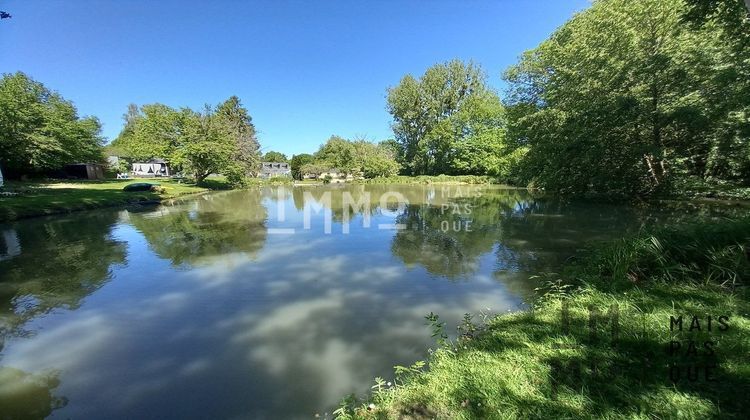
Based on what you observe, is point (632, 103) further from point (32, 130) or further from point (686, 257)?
point (32, 130)

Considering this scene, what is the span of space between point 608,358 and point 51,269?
1112 cm

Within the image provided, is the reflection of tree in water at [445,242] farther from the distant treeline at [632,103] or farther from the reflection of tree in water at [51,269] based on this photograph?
the reflection of tree in water at [51,269]

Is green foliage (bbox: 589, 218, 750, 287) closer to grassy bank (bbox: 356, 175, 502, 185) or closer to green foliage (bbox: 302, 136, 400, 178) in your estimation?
grassy bank (bbox: 356, 175, 502, 185)

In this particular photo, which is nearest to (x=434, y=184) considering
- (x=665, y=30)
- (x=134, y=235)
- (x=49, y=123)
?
(x=665, y=30)

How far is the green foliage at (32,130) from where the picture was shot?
27891mm

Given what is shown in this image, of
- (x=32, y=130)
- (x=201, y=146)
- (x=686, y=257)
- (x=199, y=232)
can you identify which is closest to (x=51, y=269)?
(x=199, y=232)

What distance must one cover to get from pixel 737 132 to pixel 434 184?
33444mm

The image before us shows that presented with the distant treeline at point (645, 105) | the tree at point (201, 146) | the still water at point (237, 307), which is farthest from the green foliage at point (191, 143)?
the distant treeline at point (645, 105)

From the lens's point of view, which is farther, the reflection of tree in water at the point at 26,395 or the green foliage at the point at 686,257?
the green foliage at the point at 686,257

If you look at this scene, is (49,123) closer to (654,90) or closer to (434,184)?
(434,184)

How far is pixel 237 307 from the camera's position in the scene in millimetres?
5691

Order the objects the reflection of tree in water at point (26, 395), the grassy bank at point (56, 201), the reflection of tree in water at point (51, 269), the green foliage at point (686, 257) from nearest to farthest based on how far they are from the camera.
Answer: the reflection of tree in water at point (26, 395)
the green foliage at point (686, 257)
the reflection of tree in water at point (51, 269)
the grassy bank at point (56, 201)

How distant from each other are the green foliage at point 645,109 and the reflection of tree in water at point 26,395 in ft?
48.9

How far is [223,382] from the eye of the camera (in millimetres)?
3641
